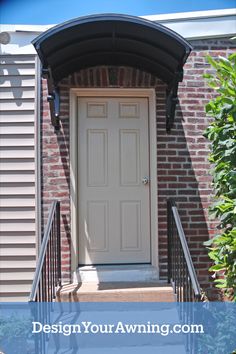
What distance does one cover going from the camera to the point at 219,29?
16.2 ft

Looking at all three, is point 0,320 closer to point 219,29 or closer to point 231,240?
point 231,240

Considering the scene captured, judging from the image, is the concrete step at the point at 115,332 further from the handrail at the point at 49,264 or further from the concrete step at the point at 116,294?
the handrail at the point at 49,264

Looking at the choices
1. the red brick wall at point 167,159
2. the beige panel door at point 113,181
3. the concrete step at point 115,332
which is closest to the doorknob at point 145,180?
the beige panel door at point 113,181

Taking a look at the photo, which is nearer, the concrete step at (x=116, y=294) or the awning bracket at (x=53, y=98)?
the concrete step at (x=116, y=294)

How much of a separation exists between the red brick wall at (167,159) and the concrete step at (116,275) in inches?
10.0

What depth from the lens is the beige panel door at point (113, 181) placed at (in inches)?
190

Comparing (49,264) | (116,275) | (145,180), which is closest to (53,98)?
(145,180)

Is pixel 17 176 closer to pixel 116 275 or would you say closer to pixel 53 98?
pixel 53 98

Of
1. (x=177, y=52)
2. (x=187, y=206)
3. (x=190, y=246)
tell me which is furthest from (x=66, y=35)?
(x=190, y=246)

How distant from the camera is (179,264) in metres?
4.12

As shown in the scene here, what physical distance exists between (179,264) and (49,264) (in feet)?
3.99

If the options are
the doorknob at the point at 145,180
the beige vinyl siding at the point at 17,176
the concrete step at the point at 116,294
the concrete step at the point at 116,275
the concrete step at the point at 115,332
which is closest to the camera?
the concrete step at the point at 115,332

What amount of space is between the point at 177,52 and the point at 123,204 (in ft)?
5.62

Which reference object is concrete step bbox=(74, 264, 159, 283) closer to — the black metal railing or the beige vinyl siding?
the black metal railing
